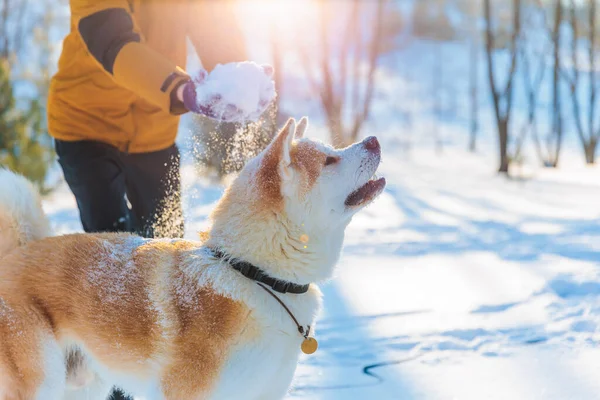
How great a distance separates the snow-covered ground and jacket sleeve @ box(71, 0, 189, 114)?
0.76 metres

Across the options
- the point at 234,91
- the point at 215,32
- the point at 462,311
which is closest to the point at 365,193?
the point at 234,91

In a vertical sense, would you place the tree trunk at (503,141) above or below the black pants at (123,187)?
below

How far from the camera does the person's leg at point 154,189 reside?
10.4ft

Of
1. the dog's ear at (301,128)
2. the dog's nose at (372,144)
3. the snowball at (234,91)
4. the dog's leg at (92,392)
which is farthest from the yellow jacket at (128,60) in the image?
the dog's leg at (92,392)

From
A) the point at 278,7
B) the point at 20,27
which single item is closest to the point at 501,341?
the point at 278,7

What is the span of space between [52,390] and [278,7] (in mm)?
10497

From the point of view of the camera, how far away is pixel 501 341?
375cm

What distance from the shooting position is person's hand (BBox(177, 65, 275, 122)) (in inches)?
93.6

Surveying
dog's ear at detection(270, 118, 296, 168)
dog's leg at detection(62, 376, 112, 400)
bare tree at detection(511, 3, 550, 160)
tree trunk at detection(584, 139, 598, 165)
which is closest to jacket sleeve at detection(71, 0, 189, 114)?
dog's ear at detection(270, 118, 296, 168)

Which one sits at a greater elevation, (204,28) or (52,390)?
(204,28)

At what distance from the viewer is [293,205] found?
94.2 inches

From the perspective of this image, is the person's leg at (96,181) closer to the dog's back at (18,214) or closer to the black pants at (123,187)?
the black pants at (123,187)

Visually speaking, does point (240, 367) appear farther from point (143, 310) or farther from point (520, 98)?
point (520, 98)

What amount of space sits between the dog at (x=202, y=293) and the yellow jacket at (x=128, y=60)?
1.84 feet
